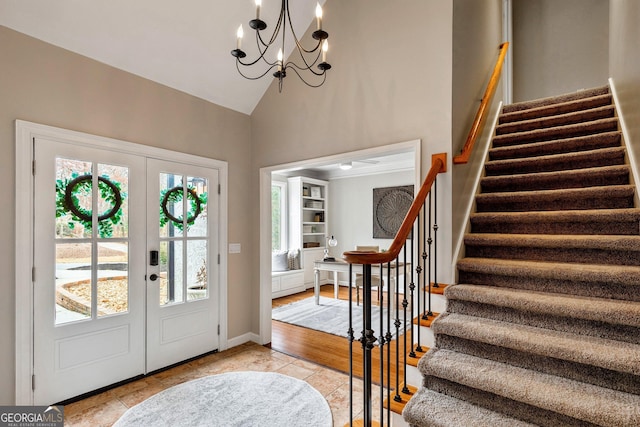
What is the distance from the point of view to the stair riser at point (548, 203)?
2.28 meters

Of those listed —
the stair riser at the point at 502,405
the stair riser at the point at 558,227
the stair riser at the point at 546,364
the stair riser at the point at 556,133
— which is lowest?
the stair riser at the point at 502,405

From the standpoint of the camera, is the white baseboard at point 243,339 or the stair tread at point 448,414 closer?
the stair tread at point 448,414

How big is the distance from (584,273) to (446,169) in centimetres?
106

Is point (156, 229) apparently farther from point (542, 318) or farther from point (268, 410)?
point (542, 318)

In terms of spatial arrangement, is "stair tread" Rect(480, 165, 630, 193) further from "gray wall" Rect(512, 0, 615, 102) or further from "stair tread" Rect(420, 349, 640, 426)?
"gray wall" Rect(512, 0, 615, 102)

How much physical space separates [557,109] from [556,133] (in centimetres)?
53

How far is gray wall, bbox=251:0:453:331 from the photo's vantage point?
253 centimetres

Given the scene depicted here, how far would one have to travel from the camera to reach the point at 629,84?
241cm

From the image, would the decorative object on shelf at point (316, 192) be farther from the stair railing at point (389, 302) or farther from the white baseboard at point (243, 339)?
→ the stair railing at point (389, 302)

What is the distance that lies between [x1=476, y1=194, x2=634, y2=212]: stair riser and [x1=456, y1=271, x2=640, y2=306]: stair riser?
29.4 inches

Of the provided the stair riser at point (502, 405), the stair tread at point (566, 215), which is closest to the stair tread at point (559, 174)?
the stair tread at point (566, 215)

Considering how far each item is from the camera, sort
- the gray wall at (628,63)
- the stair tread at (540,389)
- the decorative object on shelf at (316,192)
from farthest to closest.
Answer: the decorative object on shelf at (316,192), the gray wall at (628,63), the stair tread at (540,389)

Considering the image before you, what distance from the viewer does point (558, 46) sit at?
4578 mm

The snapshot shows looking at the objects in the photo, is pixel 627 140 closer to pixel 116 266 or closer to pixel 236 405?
pixel 236 405
